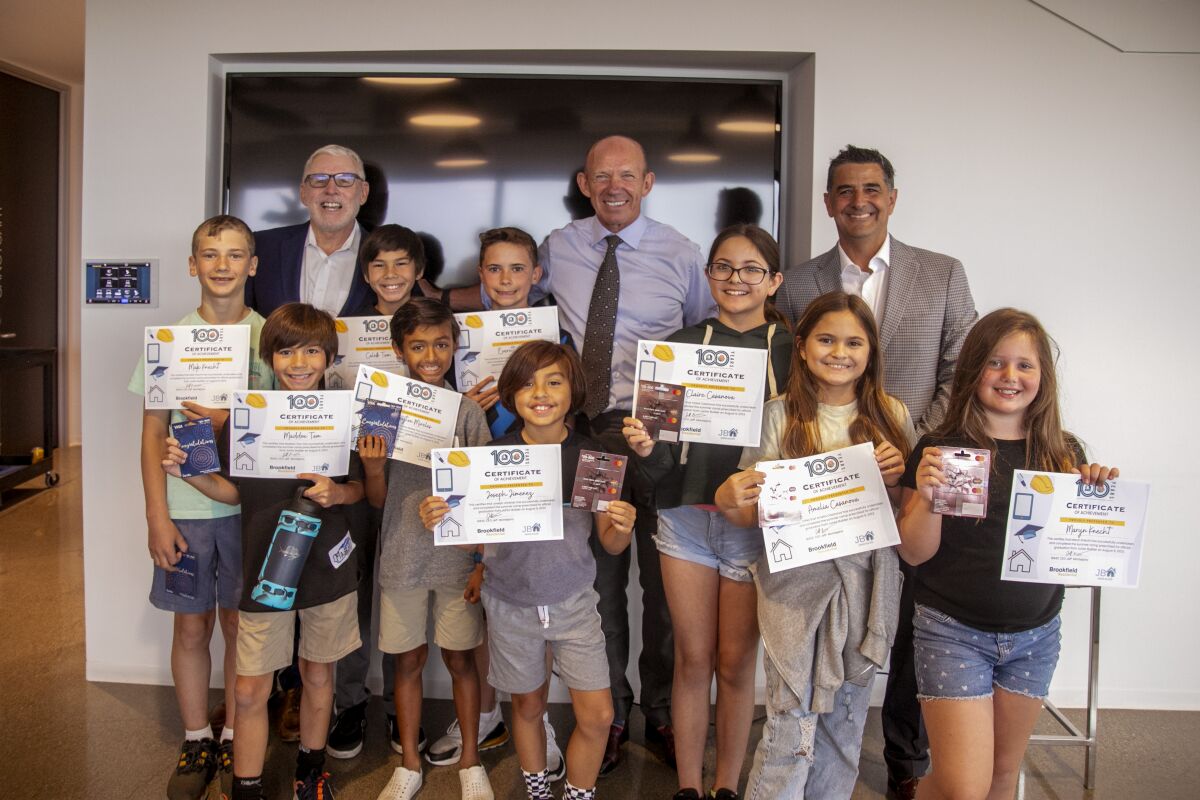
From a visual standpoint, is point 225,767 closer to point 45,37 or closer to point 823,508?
point 823,508

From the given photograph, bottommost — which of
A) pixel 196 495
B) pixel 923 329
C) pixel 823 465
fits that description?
pixel 196 495

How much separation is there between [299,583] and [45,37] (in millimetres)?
5977

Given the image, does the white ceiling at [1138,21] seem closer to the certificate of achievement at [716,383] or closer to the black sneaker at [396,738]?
the certificate of achievement at [716,383]

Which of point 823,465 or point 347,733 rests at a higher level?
point 823,465

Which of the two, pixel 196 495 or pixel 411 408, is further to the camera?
pixel 196 495

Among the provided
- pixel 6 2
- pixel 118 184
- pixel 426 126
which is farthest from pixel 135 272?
pixel 6 2

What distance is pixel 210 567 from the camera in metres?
2.66

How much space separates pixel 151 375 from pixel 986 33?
3.12 meters

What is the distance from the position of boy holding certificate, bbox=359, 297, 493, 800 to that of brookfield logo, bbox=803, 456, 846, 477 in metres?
0.94

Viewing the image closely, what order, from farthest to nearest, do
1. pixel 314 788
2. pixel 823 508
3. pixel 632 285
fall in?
pixel 632 285 < pixel 314 788 < pixel 823 508

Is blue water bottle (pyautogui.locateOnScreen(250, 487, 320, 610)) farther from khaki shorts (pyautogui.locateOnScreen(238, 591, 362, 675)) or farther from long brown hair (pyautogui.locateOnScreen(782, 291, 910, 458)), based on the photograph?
long brown hair (pyautogui.locateOnScreen(782, 291, 910, 458))

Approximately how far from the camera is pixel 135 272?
324 centimetres

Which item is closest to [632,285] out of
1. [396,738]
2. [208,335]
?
[208,335]

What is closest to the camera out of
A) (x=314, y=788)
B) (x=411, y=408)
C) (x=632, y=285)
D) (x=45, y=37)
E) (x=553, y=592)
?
(x=553, y=592)
